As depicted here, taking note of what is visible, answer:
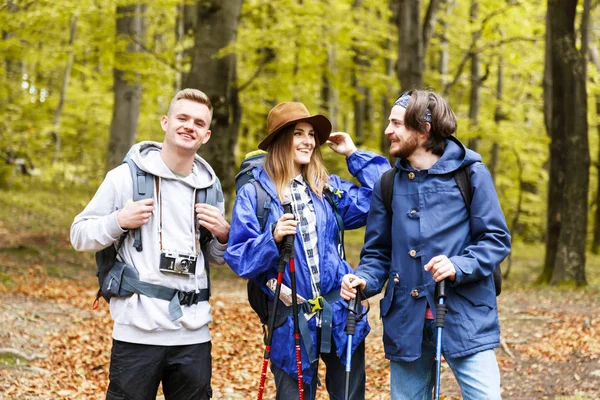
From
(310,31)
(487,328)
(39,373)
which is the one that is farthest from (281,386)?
(310,31)

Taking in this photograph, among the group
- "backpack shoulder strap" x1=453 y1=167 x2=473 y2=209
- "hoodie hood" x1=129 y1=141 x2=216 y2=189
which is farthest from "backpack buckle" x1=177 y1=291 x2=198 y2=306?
"backpack shoulder strap" x1=453 y1=167 x2=473 y2=209

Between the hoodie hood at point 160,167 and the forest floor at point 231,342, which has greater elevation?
the hoodie hood at point 160,167

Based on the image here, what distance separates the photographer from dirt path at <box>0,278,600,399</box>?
6.83 meters

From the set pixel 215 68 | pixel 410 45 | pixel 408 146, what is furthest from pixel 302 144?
pixel 410 45

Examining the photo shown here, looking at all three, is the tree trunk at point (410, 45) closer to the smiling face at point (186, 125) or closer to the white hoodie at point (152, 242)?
the smiling face at point (186, 125)

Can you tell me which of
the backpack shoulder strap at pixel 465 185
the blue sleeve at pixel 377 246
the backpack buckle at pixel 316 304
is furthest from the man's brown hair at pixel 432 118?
the backpack buckle at pixel 316 304

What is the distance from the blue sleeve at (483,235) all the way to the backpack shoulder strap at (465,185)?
3cm

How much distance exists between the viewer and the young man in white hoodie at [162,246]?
3758 millimetres

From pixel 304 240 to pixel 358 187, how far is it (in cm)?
62

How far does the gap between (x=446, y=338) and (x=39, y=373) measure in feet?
16.8

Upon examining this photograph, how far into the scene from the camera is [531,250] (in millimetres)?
25484

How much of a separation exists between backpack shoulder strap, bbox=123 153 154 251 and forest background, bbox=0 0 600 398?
11.4 ft

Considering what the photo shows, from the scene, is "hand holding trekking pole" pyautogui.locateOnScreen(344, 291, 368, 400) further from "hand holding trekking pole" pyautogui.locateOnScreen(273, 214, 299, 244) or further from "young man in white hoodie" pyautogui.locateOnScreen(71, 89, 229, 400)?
"young man in white hoodie" pyautogui.locateOnScreen(71, 89, 229, 400)

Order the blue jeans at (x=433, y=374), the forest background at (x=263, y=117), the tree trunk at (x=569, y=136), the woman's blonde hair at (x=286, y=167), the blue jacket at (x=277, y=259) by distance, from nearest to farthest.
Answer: the blue jeans at (x=433, y=374) → the blue jacket at (x=277, y=259) → the woman's blonde hair at (x=286, y=167) → the forest background at (x=263, y=117) → the tree trunk at (x=569, y=136)
